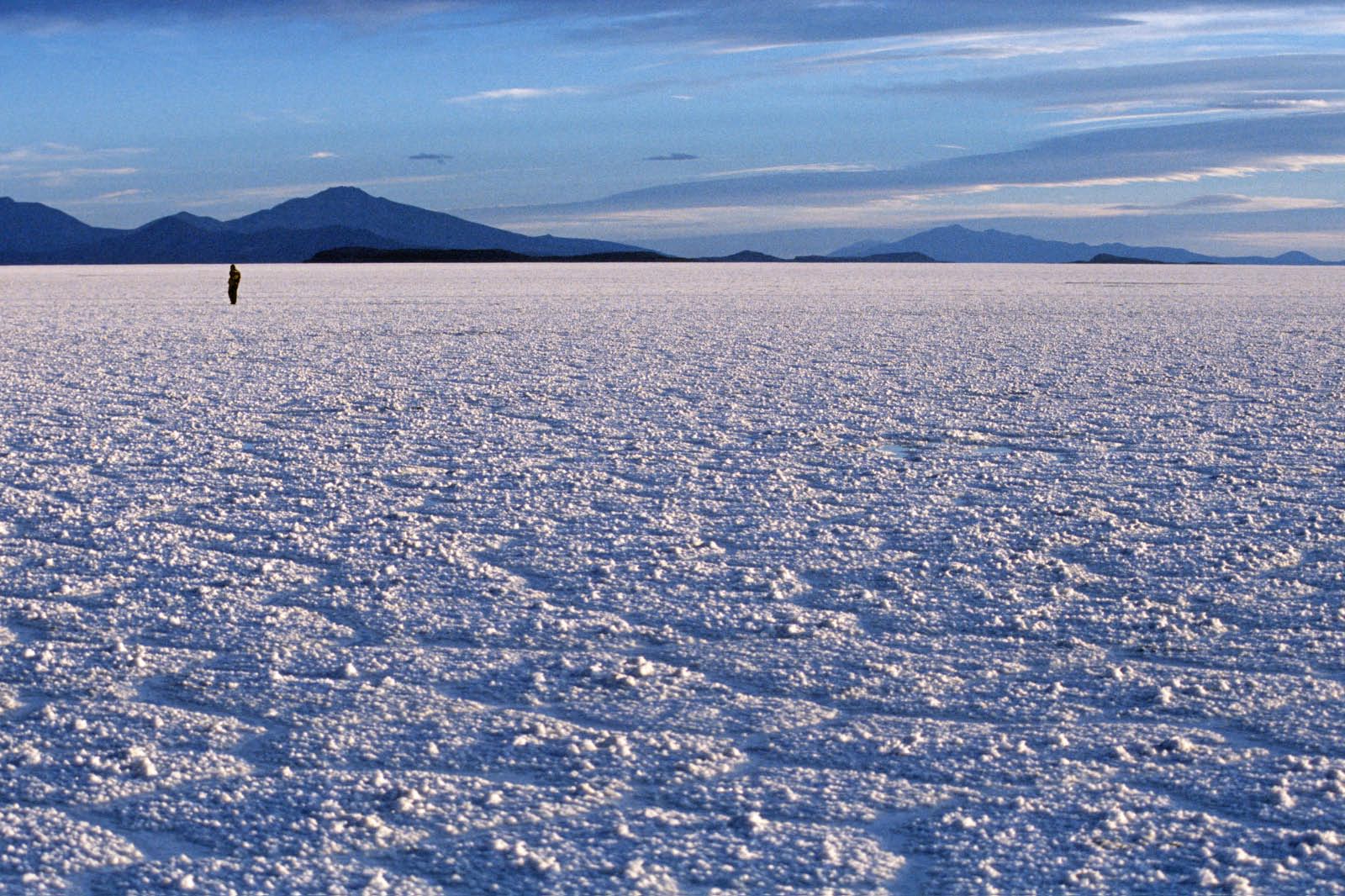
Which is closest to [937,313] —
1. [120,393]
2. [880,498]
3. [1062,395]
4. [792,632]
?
[1062,395]

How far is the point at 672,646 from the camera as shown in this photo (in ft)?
14.1

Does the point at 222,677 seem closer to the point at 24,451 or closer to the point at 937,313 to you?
the point at 24,451

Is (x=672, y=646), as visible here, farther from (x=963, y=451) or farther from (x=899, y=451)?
(x=963, y=451)

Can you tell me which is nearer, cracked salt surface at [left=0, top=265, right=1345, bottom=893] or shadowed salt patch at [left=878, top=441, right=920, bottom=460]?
cracked salt surface at [left=0, top=265, right=1345, bottom=893]

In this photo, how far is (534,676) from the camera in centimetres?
402

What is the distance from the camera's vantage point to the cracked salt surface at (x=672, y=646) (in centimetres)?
292

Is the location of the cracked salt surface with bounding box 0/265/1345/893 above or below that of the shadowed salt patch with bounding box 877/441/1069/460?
below

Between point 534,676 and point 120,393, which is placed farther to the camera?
point 120,393

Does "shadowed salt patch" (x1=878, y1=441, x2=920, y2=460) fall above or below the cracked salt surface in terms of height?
above

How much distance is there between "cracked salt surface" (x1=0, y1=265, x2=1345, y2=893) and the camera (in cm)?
292

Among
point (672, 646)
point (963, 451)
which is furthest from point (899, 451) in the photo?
point (672, 646)

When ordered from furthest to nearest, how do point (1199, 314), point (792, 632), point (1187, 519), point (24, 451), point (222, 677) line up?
point (1199, 314) → point (24, 451) → point (1187, 519) → point (792, 632) → point (222, 677)

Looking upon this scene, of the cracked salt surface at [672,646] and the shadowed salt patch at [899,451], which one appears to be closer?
the cracked salt surface at [672,646]

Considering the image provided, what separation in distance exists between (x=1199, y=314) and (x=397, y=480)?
20.7 metres
